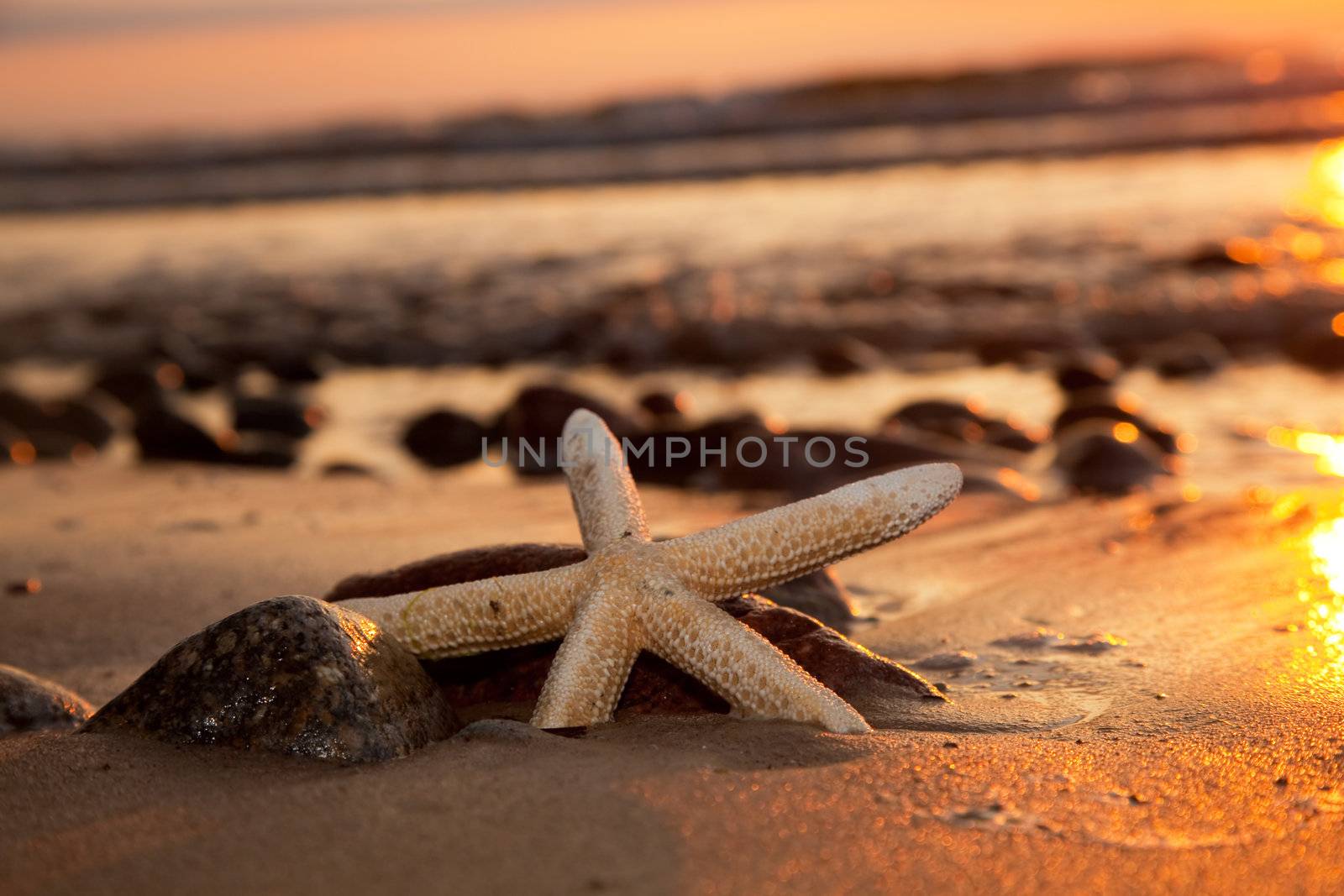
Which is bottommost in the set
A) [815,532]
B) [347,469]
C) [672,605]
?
[347,469]

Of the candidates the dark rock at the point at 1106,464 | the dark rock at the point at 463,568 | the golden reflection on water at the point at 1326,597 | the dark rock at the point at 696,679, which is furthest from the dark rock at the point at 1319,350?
the dark rock at the point at 463,568

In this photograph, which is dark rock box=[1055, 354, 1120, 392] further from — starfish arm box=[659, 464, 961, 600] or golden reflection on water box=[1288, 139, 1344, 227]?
golden reflection on water box=[1288, 139, 1344, 227]

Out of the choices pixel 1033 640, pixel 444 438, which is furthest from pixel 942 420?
pixel 1033 640

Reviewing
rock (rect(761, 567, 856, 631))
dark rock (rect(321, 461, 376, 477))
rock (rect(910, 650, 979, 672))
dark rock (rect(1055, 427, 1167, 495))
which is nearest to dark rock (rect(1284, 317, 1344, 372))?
dark rock (rect(1055, 427, 1167, 495))

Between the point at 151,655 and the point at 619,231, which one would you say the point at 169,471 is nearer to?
the point at 151,655

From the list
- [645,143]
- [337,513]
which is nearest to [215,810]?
[337,513]

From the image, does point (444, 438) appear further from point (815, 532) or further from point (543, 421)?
point (815, 532)
